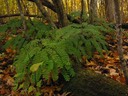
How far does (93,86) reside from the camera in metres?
A: 3.10

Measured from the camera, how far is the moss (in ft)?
9.80

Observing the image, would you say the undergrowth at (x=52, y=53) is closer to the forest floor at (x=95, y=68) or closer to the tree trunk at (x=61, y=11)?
the forest floor at (x=95, y=68)

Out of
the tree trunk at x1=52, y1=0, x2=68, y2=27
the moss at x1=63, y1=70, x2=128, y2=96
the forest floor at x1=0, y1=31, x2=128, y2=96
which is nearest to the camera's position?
the moss at x1=63, y1=70, x2=128, y2=96

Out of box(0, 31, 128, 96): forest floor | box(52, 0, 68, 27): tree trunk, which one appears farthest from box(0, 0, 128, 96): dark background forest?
box(52, 0, 68, 27): tree trunk

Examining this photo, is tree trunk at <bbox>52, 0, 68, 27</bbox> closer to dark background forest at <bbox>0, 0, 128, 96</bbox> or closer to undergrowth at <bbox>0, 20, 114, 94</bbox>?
dark background forest at <bbox>0, 0, 128, 96</bbox>

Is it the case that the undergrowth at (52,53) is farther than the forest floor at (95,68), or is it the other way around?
the forest floor at (95,68)

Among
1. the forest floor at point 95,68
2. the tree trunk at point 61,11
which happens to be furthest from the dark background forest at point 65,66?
the tree trunk at point 61,11

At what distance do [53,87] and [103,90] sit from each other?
0.69 metres

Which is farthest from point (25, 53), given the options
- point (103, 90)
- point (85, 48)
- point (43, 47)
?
point (103, 90)

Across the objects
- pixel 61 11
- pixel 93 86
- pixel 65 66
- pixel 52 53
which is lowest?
pixel 93 86

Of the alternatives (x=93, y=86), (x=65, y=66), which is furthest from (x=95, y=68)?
(x=65, y=66)

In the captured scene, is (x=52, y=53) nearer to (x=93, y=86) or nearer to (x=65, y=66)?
(x=65, y=66)

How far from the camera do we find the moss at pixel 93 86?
2.99 metres

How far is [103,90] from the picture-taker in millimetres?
3016
